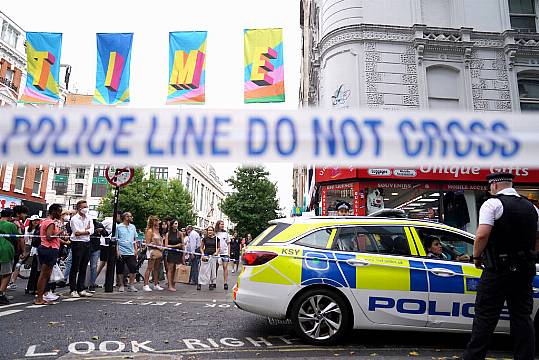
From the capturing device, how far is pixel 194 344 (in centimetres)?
489

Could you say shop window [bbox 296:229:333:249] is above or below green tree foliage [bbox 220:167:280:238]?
below

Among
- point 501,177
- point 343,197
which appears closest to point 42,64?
point 343,197

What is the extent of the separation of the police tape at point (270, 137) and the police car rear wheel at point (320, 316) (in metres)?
2.25

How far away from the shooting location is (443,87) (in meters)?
14.1

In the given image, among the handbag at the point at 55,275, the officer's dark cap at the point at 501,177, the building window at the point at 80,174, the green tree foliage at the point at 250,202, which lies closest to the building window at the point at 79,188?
the building window at the point at 80,174

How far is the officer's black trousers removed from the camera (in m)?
3.60

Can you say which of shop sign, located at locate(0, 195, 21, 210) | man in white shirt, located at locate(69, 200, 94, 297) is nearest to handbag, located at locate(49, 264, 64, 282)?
man in white shirt, located at locate(69, 200, 94, 297)

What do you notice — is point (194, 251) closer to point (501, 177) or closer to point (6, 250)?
point (6, 250)

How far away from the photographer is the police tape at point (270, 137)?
131 inches

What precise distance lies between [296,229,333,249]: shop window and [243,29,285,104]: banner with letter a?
194 inches

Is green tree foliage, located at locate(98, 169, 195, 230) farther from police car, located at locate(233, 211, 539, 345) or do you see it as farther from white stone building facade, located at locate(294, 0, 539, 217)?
police car, located at locate(233, 211, 539, 345)

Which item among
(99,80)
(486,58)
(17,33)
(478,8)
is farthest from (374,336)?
(17,33)

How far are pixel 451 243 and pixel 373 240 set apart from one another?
1.05 m

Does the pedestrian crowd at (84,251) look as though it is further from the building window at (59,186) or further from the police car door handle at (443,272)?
the building window at (59,186)
